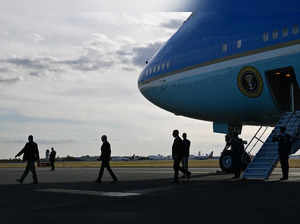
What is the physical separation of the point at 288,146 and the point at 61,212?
9.42m

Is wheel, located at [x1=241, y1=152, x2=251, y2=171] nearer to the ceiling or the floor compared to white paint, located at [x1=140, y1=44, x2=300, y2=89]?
nearer to the floor

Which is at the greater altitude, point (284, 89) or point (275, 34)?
point (275, 34)

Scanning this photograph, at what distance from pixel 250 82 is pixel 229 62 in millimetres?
1161

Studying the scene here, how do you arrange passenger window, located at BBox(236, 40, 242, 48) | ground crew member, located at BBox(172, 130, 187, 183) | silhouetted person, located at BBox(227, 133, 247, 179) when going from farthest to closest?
silhouetted person, located at BBox(227, 133, 247, 179) < passenger window, located at BBox(236, 40, 242, 48) < ground crew member, located at BBox(172, 130, 187, 183)

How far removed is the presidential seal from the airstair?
1.34 meters

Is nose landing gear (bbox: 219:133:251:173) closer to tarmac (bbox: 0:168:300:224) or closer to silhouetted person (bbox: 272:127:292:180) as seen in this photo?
silhouetted person (bbox: 272:127:292:180)

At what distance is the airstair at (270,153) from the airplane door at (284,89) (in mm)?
465

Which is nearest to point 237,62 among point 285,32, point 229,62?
point 229,62

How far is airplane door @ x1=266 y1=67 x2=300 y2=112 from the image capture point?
53.1ft

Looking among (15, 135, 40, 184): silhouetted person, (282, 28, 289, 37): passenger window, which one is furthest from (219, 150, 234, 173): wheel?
(15, 135, 40, 184): silhouetted person

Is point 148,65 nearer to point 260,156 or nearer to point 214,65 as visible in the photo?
point 214,65

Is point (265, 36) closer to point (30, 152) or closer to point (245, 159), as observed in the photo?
point (245, 159)

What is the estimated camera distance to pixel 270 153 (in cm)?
1592

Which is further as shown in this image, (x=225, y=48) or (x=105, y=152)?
(x=225, y=48)
